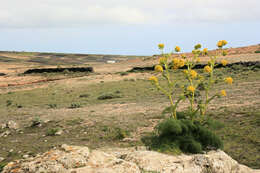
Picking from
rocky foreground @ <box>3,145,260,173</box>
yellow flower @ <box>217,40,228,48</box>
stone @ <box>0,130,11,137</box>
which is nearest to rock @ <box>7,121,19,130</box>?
stone @ <box>0,130,11,137</box>

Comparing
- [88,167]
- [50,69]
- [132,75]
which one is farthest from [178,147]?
[50,69]

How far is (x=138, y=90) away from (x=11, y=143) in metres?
13.3

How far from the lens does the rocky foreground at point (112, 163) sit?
4.62 metres

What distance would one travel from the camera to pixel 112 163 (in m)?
4.77

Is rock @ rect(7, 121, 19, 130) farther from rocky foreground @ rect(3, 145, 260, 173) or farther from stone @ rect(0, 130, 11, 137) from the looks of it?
rocky foreground @ rect(3, 145, 260, 173)

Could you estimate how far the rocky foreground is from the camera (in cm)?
Answer: 462

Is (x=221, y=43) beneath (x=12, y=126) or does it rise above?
above

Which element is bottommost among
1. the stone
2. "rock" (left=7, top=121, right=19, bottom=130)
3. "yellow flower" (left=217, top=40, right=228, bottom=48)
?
the stone

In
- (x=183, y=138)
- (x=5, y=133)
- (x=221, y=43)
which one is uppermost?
(x=221, y=43)

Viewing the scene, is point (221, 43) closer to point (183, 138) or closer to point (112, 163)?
point (183, 138)

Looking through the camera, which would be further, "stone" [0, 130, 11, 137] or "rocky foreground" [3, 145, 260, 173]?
"stone" [0, 130, 11, 137]

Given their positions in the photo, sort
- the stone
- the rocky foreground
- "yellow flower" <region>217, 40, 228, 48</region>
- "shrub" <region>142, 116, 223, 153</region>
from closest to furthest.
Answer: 1. the rocky foreground
2. "shrub" <region>142, 116, 223, 153</region>
3. "yellow flower" <region>217, 40, 228, 48</region>
4. the stone

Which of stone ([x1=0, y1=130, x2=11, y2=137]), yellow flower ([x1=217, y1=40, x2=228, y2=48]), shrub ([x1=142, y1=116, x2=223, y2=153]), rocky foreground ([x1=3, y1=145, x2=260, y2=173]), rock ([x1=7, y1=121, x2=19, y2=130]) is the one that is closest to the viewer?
rocky foreground ([x1=3, y1=145, x2=260, y2=173])

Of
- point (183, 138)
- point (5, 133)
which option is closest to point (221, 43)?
point (183, 138)
